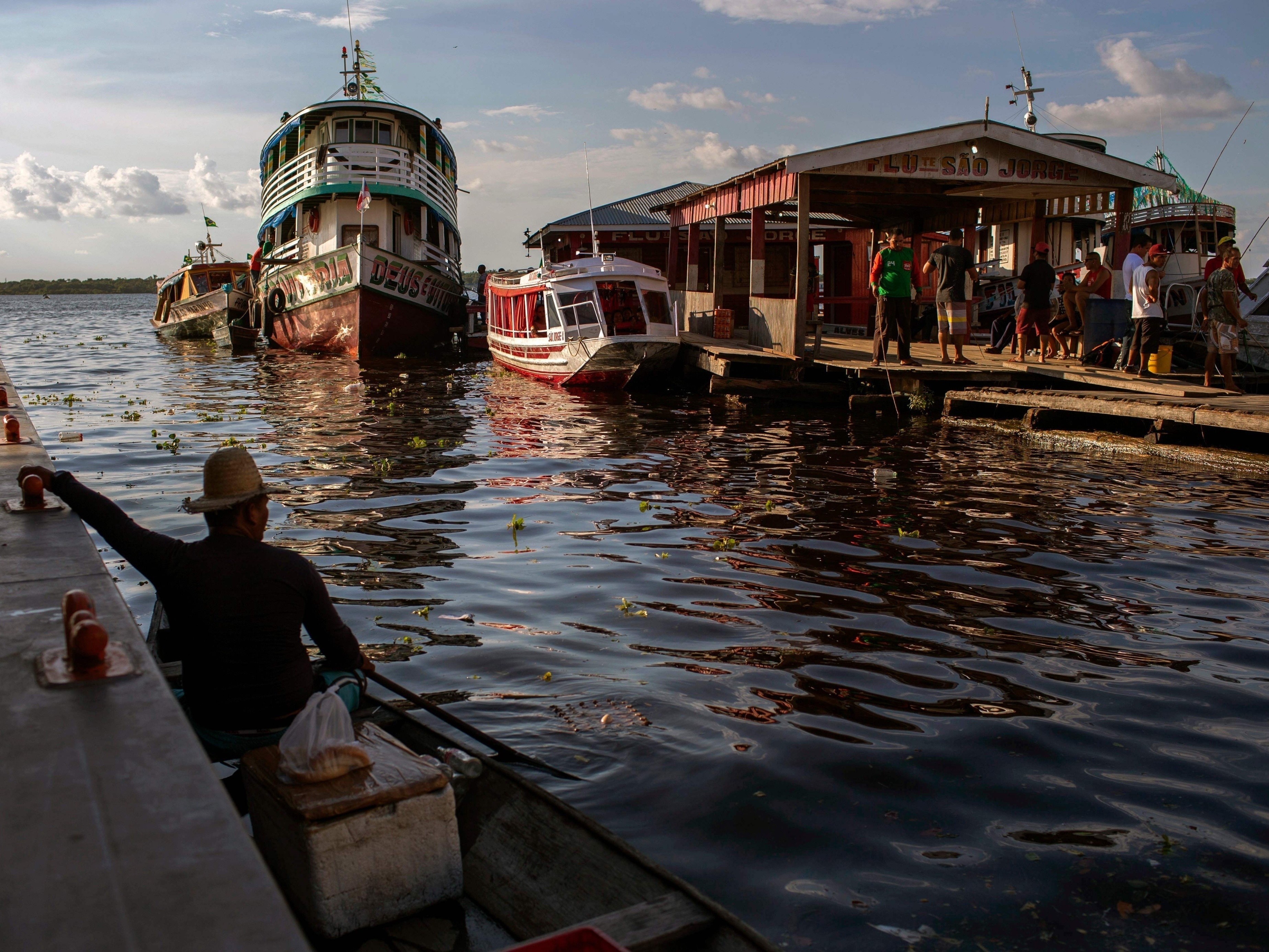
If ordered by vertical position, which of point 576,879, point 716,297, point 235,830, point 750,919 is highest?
point 716,297

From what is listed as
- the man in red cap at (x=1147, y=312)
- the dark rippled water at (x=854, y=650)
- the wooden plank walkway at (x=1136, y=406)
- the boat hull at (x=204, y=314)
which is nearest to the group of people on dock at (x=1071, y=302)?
the man in red cap at (x=1147, y=312)

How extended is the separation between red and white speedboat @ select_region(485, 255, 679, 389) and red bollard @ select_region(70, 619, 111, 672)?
17.9 metres

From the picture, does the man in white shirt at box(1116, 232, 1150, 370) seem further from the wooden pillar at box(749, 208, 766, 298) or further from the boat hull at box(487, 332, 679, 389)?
the boat hull at box(487, 332, 679, 389)

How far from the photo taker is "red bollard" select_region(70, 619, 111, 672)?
3285 millimetres

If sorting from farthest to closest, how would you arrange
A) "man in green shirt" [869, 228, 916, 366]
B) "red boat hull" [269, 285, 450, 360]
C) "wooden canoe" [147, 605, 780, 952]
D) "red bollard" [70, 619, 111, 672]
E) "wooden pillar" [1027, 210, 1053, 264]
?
"red boat hull" [269, 285, 450, 360]
"wooden pillar" [1027, 210, 1053, 264]
"man in green shirt" [869, 228, 916, 366]
"red bollard" [70, 619, 111, 672]
"wooden canoe" [147, 605, 780, 952]

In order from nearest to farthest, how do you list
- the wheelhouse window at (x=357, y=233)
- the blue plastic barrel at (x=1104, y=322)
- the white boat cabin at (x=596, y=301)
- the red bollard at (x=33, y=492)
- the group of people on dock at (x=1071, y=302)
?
the red bollard at (x=33, y=492) → the group of people on dock at (x=1071, y=302) → the blue plastic barrel at (x=1104, y=322) → the white boat cabin at (x=596, y=301) → the wheelhouse window at (x=357, y=233)

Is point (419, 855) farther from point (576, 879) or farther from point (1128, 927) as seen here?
point (1128, 927)

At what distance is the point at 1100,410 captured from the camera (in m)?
13.7

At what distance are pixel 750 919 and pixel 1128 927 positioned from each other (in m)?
1.39

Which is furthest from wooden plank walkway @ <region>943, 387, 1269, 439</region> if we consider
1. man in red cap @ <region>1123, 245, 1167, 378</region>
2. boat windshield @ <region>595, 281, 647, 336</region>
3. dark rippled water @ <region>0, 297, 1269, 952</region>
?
boat windshield @ <region>595, 281, 647, 336</region>

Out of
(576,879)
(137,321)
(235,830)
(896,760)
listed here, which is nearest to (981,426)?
(896,760)

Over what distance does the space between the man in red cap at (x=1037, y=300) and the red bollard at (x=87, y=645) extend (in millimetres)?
15603

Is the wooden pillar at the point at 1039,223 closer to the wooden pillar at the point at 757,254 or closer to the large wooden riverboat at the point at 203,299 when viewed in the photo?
the wooden pillar at the point at 757,254

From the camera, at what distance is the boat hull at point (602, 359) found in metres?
21.0
